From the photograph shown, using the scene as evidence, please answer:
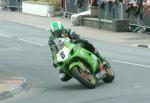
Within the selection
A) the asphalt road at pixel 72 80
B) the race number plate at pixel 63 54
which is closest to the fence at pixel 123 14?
the asphalt road at pixel 72 80

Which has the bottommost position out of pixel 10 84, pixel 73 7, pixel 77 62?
pixel 10 84

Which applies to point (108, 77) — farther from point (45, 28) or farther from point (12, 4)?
point (12, 4)

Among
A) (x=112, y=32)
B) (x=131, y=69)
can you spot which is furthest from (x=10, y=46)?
(x=131, y=69)

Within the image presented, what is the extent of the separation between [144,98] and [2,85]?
3.66 m

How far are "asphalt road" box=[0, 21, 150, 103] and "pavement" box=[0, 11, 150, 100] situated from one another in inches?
10.5

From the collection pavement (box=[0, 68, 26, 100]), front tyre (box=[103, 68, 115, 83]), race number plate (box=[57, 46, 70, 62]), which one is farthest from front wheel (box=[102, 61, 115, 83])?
pavement (box=[0, 68, 26, 100])

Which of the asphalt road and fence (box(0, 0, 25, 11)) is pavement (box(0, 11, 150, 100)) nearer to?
the asphalt road

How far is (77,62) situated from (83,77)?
13.8 inches

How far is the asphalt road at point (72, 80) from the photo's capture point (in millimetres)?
12539

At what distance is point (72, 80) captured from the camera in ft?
50.7

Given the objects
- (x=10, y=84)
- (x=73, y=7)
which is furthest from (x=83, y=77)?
(x=73, y=7)

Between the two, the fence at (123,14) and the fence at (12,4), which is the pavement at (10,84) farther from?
the fence at (12,4)

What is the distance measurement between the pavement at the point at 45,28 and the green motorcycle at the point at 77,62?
1170 mm

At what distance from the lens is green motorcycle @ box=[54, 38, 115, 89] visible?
13648mm
